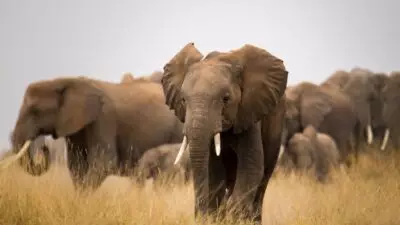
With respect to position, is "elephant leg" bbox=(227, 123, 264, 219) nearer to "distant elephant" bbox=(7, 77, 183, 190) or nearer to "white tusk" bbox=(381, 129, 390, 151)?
"distant elephant" bbox=(7, 77, 183, 190)

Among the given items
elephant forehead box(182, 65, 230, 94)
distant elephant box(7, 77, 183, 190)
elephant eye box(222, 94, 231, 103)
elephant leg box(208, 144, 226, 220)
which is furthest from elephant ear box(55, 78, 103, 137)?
elephant eye box(222, 94, 231, 103)

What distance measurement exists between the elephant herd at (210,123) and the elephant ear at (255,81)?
11mm

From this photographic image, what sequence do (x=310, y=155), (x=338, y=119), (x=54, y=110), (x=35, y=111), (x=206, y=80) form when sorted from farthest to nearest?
(x=338, y=119), (x=310, y=155), (x=54, y=110), (x=35, y=111), (x=206, y=80)

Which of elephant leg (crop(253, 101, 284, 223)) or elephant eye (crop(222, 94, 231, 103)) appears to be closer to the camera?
elephant eye (crop(222, 94, 231, 103))

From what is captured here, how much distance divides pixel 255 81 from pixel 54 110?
4232 millimetres

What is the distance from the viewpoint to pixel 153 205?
7.73 m

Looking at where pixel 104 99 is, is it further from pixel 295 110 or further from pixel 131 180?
pixel 295 110

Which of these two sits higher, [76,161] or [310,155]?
[76,161]

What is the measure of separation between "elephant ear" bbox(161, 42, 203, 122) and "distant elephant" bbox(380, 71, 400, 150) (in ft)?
37.0

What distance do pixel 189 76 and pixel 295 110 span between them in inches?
368

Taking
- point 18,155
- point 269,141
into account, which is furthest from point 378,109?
point 269,141

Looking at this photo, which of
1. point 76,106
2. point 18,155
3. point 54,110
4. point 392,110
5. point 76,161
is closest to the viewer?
point 18,155

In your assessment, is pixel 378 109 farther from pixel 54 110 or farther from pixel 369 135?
pixel 54 110

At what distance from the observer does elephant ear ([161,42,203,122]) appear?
7.07 metres
